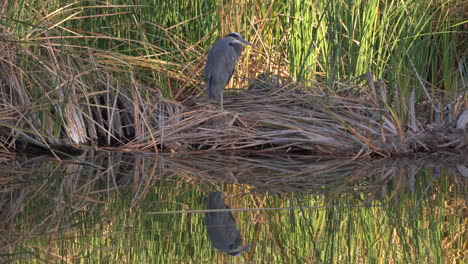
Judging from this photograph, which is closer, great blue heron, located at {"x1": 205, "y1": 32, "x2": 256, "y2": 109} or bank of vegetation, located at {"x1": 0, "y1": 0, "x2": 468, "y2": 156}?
bank of vegetation, located at {"x1": 0, "y1": 0, "x2": 468, "y2": 156}

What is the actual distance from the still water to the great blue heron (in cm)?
68

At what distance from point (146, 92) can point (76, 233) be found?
223 cm

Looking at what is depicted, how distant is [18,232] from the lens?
2205 mm

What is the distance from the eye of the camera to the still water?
202cm

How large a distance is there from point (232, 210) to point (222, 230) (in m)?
0.36

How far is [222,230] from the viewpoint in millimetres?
2215

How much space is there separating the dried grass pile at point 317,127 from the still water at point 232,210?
0.26m

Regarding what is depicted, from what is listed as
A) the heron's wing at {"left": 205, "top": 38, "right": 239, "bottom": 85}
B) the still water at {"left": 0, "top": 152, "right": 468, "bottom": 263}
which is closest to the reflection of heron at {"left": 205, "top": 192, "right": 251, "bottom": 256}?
the still water at {"left": 0, "top": 152, "right": 468, "bottom": 263}

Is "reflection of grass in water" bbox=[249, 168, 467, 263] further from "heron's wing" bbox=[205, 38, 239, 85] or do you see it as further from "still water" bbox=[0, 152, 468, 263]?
"heron's wing" bbox=[205, 38, 239, 85]

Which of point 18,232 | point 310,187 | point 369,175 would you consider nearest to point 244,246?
point 18,232

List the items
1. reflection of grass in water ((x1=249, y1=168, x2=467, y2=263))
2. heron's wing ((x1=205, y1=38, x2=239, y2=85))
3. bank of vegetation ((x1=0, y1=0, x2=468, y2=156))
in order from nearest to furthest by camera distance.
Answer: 1. reflection of grass in water ((x1=249, y1=168, x2=467, y2=263))
2. bank of vegetation ((x1=0, y1=0, x2=468, y2=156))
3. heron's wing ((x1=205, y1=38, x2=239, y2=85))

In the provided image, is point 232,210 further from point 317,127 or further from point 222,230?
point 317,127

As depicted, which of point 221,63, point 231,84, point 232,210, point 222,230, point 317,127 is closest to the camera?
point 222,230

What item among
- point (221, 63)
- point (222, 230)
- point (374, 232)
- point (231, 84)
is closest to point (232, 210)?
point (222, 230)
